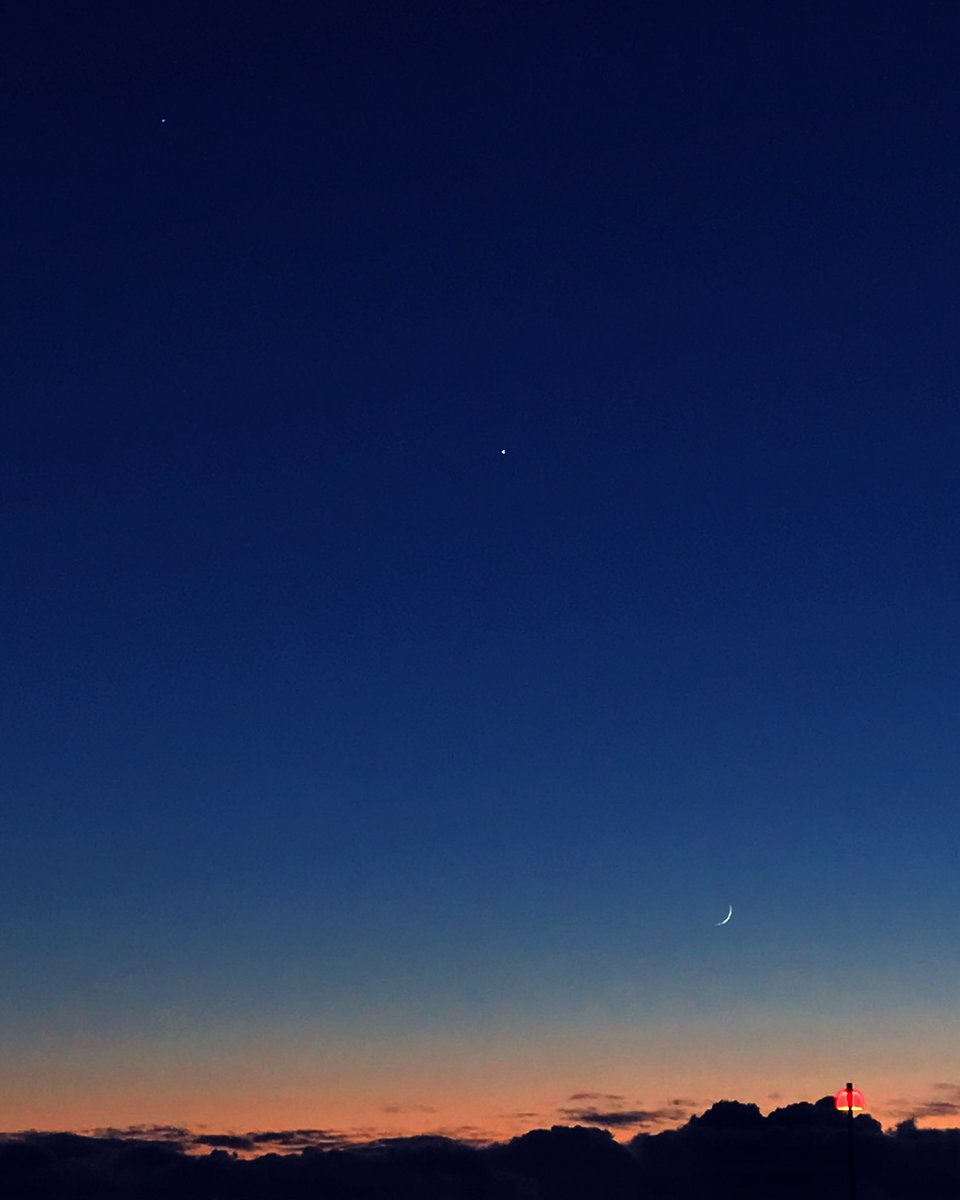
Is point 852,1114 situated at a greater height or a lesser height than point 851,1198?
greater

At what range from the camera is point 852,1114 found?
3262 centimetres

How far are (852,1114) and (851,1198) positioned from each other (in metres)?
2.71

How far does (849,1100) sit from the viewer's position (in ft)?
107

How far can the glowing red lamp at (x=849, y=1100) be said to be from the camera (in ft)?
107

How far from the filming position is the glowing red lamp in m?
32.7

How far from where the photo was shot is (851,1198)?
104 feet
